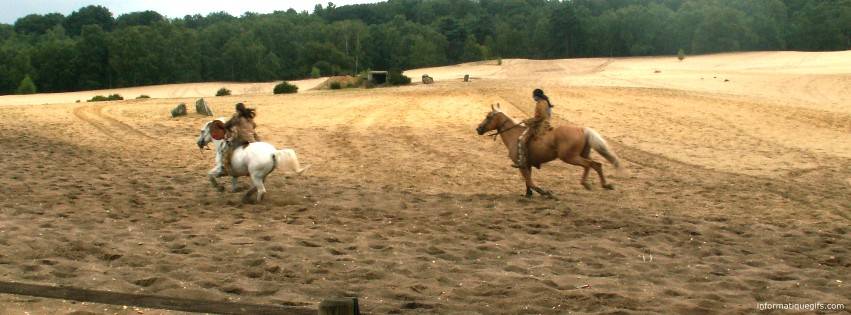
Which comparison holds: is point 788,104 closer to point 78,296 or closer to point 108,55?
point 78,296

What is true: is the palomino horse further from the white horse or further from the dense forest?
the dense forest

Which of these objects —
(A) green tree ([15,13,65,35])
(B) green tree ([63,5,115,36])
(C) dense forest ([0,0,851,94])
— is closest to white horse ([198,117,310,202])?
(C) dense forest ([0,0,851,94])

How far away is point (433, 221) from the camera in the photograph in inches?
455

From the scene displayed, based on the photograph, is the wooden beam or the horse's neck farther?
the horse's neck

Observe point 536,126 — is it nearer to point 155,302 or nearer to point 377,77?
point 155,302

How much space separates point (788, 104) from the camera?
3200 cm

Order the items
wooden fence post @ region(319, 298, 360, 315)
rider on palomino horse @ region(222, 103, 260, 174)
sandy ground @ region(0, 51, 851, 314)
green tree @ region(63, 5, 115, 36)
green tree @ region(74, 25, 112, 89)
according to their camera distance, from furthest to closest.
Result: 1. green tree @ region(63, 5, 115, 36)
2. green tree @ region(74, 25, 112, 89)
3. rider on palomino horse @ region(222, 103, 260, 174)
4. sandy ground @ region(0, 51, 851, 314)
5. wooden fence post @ region(319, 298, 360, 315)

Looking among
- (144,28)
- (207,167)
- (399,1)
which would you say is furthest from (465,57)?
(207,167)

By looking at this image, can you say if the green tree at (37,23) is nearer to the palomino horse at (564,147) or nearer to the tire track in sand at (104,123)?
the tire track in sand at (104,123)

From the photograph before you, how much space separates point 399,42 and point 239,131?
319ft

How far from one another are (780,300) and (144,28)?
94582 millimetres

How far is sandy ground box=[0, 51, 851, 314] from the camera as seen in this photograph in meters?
7.79

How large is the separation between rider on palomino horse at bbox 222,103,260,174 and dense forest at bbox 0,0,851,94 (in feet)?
211

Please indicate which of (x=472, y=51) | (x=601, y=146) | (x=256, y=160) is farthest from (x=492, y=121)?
(x=472, y=51)
